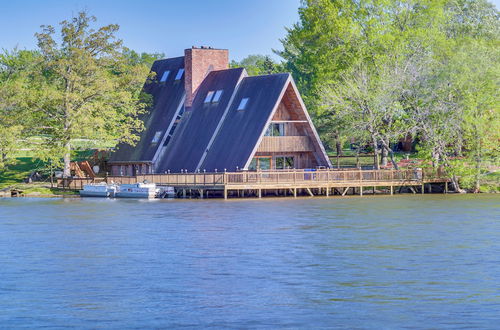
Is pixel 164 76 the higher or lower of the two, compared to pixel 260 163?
higher

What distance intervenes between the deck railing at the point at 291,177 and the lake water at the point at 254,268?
889 centimetres

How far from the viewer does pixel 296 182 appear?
6619 cm

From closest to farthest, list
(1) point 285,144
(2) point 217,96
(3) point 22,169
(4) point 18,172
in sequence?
(1) point 285,144
(2) point 217,96
(4) point 18,172
(3) point 22,169

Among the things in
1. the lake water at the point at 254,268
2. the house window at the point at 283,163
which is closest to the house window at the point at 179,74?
the house window at the point at 283,163

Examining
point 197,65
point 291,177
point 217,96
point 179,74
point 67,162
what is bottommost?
point 291,177

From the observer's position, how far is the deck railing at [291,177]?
64.9m

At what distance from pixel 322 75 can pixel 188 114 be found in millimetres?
13593

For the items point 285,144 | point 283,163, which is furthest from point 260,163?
point 285,144

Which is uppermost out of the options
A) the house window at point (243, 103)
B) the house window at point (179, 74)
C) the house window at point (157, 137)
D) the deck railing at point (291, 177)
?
the house window at point (179, 74)

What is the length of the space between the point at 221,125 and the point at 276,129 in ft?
15.1

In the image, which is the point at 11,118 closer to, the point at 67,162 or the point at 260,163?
the point at 67,162

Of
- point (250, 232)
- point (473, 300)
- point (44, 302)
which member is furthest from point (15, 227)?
point (473, 300)

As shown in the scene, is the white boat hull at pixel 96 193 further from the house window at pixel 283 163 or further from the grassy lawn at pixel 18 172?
the house window at pixel 283 163

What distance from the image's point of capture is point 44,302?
88.4 ft
